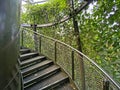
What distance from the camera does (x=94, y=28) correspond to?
7418 mm

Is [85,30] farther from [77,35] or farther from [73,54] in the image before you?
[73,54]

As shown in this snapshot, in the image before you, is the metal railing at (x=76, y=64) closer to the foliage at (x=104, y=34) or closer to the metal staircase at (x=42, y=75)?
the metal staircase at (x=42, y=75)

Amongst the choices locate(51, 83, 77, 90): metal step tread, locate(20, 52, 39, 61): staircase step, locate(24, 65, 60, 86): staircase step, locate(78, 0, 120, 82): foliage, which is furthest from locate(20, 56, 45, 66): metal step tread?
locate(78, 0, 120, 82): foliage

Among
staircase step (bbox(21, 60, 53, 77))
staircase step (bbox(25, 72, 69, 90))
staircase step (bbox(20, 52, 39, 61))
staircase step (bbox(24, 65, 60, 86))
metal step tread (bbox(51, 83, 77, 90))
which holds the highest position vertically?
staircase step (bbox(20, 52, 39, 61))

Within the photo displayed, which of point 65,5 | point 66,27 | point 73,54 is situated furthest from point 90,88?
point 66,27

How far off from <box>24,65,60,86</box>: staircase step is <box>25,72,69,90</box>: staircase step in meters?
0.11

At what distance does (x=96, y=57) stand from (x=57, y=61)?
143 cm

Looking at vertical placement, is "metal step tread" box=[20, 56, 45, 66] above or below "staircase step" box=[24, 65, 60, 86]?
above

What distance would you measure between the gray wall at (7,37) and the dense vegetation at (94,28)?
249cm

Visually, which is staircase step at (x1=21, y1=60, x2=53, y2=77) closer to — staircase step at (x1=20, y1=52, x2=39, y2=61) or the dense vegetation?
staircase step at (x1=20, y1=52, x2=39, y2=61)

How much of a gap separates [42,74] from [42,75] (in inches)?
3.6

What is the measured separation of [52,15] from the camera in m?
10.6

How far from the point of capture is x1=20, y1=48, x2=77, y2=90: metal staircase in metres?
5.87

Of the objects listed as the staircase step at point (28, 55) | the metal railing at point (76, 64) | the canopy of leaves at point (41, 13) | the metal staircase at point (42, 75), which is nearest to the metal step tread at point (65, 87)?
the metal staircase at point (42, 75)
